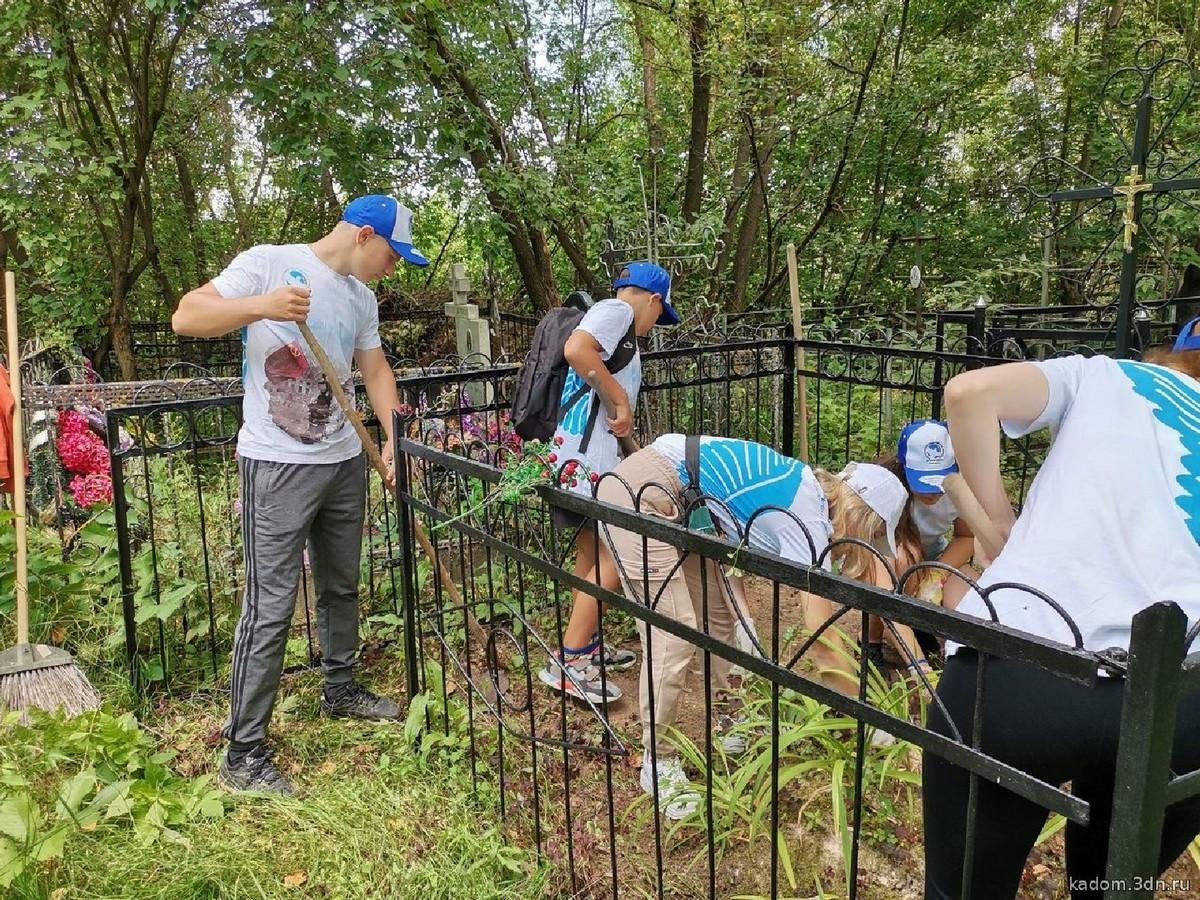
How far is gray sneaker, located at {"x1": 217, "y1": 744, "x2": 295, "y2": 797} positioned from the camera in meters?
2.62

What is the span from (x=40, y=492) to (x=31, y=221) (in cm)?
366

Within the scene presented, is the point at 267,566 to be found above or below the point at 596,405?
below

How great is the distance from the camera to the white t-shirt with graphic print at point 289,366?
8.43 ft

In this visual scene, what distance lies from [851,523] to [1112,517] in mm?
1377

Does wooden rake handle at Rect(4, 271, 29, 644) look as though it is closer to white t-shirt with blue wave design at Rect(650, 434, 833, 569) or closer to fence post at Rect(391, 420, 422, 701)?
fence post at Rect(391, 420, 422, 701)

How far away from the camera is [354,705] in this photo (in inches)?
123

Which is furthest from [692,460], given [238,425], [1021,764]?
[238,425]

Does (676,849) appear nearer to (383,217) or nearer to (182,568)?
(383,217)

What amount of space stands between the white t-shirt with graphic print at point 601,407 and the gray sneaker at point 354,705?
1127 mm

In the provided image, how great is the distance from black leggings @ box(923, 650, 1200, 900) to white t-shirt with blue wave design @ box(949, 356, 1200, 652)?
3.9 inches

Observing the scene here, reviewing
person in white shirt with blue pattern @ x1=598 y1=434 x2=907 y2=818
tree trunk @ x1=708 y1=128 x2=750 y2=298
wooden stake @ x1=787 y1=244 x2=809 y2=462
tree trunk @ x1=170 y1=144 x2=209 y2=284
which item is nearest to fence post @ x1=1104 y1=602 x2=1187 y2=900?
person in white shirt with blue pattern @ x1=598 y1=434 x2=907 y2=818

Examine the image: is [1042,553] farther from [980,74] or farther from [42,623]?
[980,74]

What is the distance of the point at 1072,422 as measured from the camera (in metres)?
1.40

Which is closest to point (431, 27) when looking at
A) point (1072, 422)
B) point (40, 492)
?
point (40, 492)
